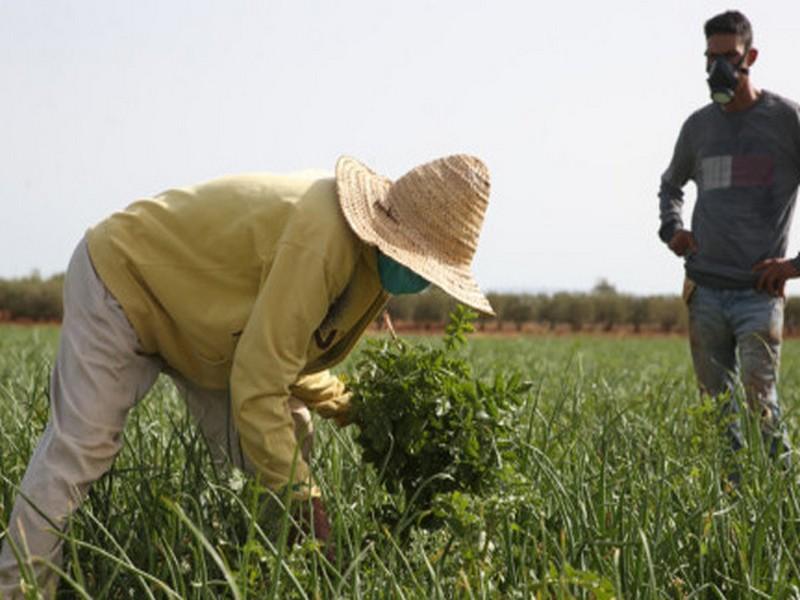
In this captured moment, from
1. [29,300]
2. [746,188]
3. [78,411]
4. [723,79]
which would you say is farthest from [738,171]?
[29,300]

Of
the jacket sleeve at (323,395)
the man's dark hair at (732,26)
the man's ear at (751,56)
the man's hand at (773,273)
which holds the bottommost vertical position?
the jacket sleeve at (323,395)

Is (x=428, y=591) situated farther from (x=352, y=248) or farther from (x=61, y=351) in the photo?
(x=61, y=351)

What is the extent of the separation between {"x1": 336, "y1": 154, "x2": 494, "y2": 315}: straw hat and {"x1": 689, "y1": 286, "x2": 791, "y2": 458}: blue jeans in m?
1.91

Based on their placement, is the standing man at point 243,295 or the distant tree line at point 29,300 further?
the distant tree line at point 29,300

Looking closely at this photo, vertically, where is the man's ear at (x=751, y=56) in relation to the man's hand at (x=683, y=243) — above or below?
above

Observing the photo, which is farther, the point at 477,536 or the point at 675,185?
the point at 675,185

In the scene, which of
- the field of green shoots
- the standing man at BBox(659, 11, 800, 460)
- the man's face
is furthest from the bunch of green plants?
the man's face

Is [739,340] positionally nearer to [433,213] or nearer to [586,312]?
[433,213]

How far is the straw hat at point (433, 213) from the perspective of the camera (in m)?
2.40

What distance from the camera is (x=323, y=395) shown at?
292 centimetres

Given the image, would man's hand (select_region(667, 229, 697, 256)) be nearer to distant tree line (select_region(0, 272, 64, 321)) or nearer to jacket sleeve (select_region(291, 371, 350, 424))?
jacket sleeve (select_region(291, 371, 350, 424))

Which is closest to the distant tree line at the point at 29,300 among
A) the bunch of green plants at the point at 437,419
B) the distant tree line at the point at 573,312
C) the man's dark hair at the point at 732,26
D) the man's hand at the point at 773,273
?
the distant tree line at the point at 573,312

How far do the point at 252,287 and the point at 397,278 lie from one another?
350 millimetres

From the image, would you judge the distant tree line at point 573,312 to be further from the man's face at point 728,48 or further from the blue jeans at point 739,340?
the man's face at point 728,48
